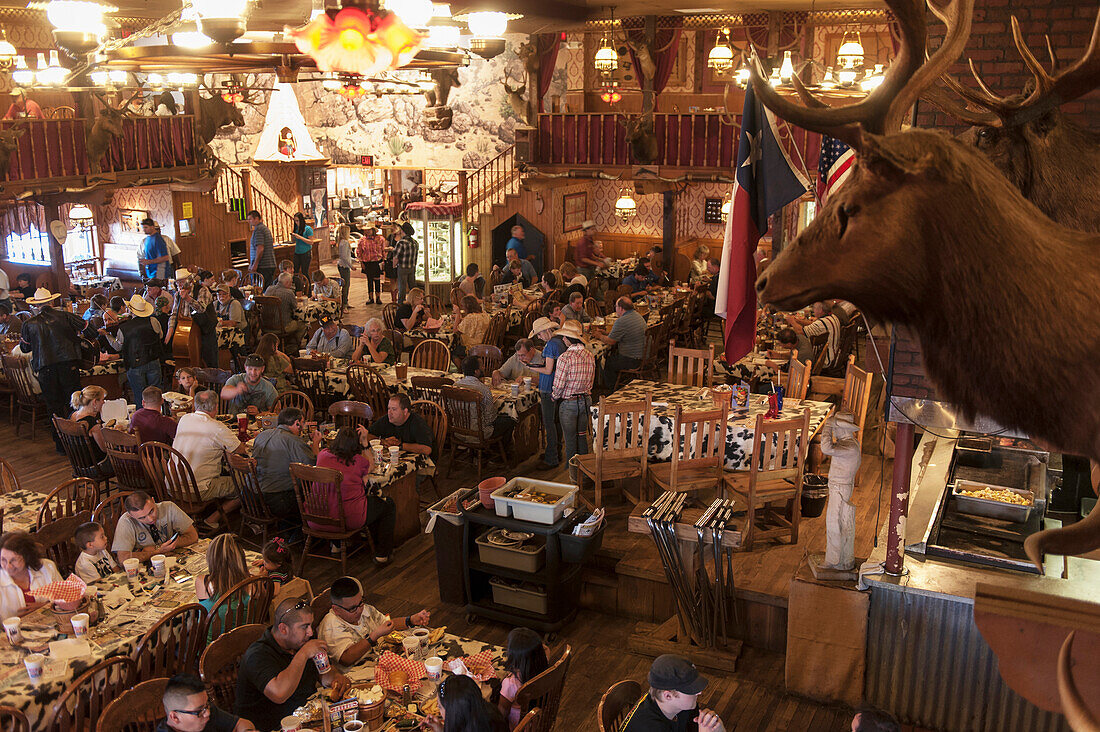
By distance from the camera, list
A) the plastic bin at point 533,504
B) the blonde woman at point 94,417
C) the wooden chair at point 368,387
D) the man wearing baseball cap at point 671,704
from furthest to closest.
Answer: the wooden chair at point 368,387 < the blonde woman at point 94,417 < the plastic bin at point 533,504 < the man wearing baseball cap at point 671,704

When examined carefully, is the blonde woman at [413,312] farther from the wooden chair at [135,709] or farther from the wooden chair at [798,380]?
the wooden chair at [135,709]

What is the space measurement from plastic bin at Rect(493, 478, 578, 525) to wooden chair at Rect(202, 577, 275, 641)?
1645mm

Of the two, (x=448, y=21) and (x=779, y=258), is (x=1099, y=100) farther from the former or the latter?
(x=448, y=21)

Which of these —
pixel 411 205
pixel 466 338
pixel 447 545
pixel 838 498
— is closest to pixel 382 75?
pixel 466 338

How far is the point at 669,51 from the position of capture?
15492 mm

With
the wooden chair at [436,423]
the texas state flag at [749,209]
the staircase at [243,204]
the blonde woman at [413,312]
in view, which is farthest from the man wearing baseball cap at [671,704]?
the staircase at [243,204]

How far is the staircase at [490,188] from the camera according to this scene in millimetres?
17109

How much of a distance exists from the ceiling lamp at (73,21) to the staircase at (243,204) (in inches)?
437

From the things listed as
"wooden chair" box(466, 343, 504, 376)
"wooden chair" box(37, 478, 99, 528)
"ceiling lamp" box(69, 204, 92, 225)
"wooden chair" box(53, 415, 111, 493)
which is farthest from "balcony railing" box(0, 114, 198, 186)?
"wooden chair" box(37, 478, 99, 528)

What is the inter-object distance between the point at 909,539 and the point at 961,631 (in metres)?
0.68

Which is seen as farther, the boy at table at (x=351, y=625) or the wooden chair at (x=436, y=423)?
the wooden chair at (x=436, y=423)

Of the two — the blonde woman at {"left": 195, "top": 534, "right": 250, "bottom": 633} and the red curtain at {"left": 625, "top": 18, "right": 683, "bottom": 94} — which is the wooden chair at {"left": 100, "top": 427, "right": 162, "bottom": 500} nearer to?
the blonde woman at {"left": 195, "top": 534, "right": 250, "bottom": 633}

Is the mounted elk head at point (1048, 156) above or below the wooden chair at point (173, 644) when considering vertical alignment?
above

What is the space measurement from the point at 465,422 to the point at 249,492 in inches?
87.2
